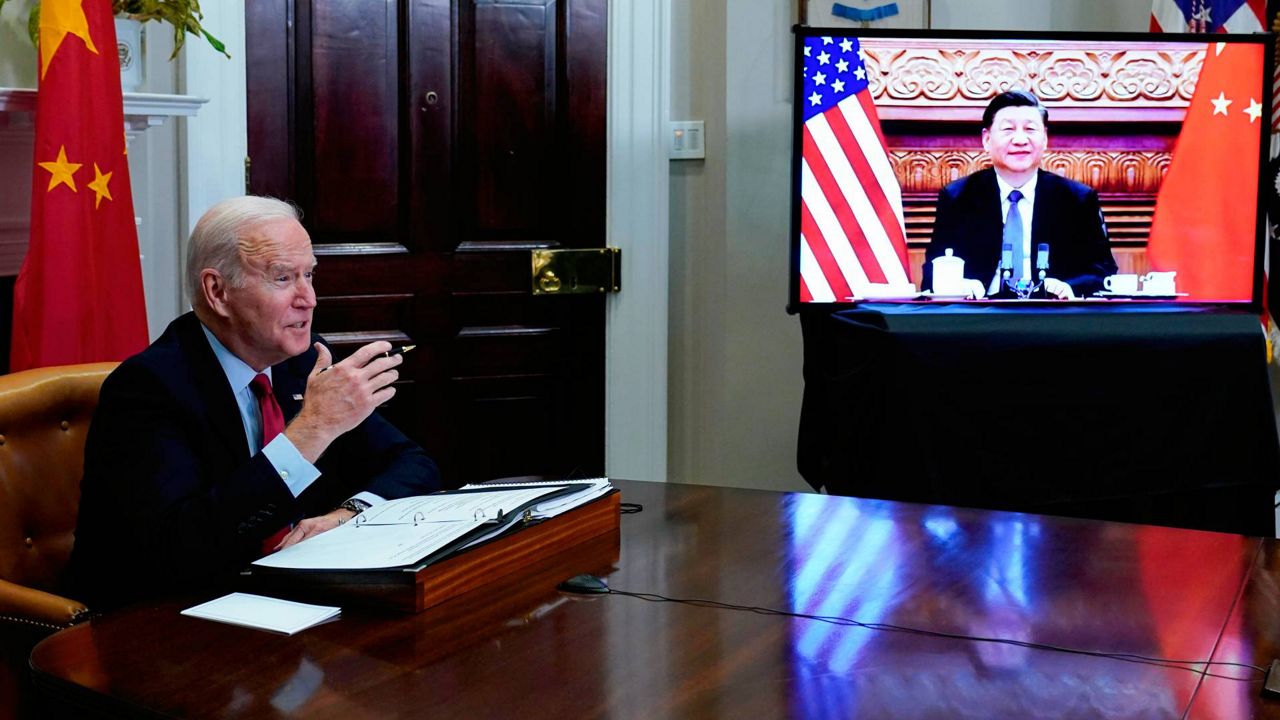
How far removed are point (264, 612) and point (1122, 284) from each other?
8.55 ft

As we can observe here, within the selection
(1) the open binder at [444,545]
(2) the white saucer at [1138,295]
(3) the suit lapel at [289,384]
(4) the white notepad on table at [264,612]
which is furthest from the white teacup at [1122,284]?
(4) the white notepad on table at [264,612]

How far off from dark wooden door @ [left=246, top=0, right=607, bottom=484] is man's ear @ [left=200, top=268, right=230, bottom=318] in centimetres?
172

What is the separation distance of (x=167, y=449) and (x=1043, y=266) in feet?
A: 7.69

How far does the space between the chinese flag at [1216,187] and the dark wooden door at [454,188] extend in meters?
1.61

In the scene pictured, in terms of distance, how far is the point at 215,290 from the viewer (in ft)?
6.03

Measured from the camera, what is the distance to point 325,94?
11.7 ft

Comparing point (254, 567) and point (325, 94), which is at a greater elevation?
point (325, 94)

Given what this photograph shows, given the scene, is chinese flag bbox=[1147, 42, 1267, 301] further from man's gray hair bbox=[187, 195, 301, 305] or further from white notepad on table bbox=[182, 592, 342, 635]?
white notepad on table bbox=[182, 592, 342, 635]

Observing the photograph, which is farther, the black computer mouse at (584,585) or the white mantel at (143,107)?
the white mantel at (143,107)

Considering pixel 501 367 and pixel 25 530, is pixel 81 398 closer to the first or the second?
pixel 25 530

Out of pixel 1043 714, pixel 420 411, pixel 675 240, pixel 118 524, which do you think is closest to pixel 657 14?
pixel 675 240

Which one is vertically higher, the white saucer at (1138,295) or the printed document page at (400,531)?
the white saucer at (1138,295)

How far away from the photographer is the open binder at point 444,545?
138cm

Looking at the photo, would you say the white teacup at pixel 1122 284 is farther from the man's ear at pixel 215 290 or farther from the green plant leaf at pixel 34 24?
the green plant leaf at pixel 34 24
